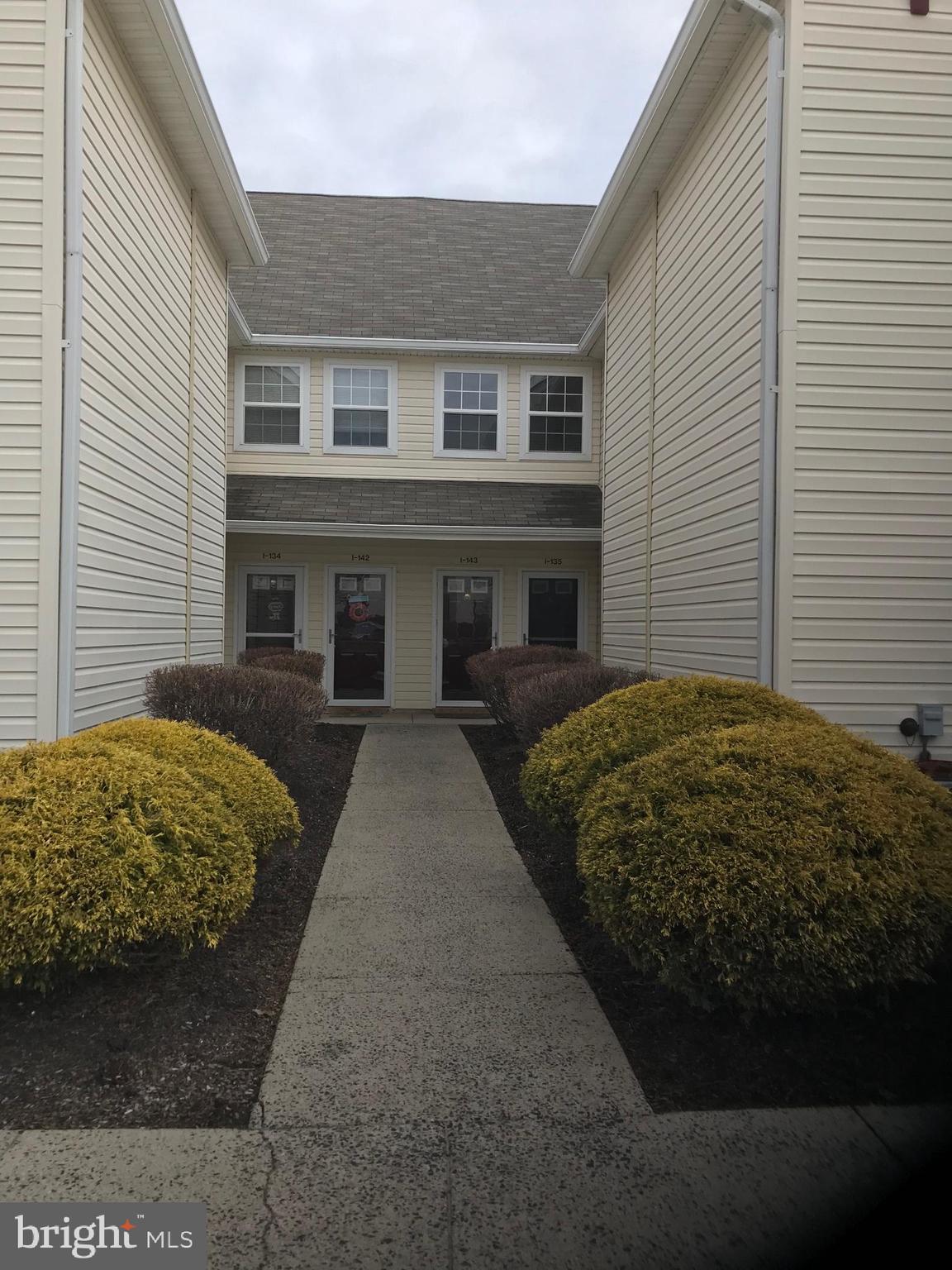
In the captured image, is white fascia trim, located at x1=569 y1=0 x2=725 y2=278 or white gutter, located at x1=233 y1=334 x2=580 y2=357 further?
white gutter, located at x1=233 y1=334 x2=580 y2=357

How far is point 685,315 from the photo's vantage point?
8.11 m

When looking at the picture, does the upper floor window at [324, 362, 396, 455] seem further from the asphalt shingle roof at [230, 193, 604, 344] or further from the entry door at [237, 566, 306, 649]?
the entry door at [237, 566, 306, 649]

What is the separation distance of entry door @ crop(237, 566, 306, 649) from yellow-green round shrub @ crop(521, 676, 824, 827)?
8.74 meters

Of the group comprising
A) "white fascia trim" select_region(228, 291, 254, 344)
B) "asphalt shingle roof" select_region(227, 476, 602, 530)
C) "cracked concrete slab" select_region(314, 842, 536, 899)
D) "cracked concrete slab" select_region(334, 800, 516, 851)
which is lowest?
"cracked concrete slab" select_region(314, 842, 536, 899)

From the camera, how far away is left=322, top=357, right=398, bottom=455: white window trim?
13367mm

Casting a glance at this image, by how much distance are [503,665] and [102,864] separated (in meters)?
7.33

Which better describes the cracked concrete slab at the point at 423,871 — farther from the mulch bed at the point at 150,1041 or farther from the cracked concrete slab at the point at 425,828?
the mulch bed at the point at 150,1041

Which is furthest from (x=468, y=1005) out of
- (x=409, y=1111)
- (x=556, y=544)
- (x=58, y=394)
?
(x=556, y=544)

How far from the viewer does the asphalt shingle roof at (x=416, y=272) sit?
13.6m

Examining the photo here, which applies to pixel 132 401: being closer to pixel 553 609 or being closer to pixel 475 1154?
pixel 475 1154

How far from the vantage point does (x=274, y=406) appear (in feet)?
43.7

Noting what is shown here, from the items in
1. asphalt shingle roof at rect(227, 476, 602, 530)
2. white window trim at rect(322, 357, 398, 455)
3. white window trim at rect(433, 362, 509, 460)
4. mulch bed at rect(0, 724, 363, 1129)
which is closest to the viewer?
mulch bed at rect(0, 724, 363, 1129)

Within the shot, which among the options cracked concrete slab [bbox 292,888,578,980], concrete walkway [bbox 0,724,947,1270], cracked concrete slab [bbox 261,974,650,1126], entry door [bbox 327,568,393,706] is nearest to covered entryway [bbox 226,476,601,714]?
entry door [bbox 327,568,393,706]

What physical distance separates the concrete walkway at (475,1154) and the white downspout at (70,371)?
2.92 meters
